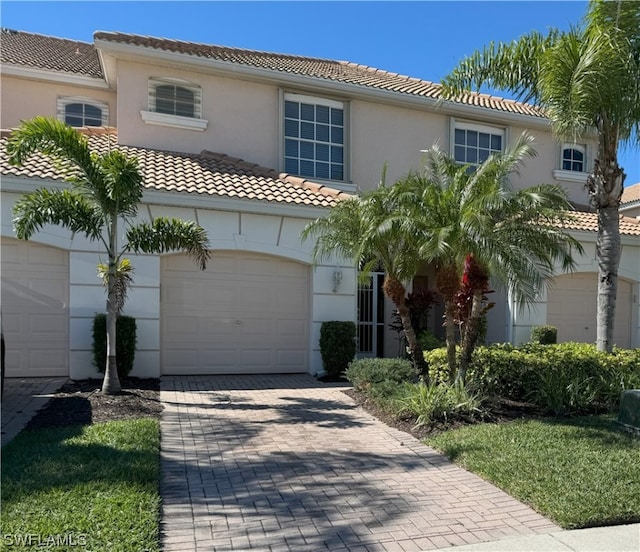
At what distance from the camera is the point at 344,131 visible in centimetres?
1462

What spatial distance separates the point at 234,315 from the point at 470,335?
540 centimetres

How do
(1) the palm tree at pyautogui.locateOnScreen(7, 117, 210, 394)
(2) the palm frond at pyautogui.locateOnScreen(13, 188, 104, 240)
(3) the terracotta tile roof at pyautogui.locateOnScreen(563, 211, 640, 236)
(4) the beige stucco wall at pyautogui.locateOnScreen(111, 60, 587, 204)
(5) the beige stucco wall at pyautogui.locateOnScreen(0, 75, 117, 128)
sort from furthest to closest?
1. (5) the beige stucco wall at pyautogui.locateOnScreen(0, 75, 117, 128)
2. (3) the terracotta tile roof at pyautogui.locateOnScreen(563, 211, 640, 236)
3. (4) the beige stucco wall at pyautogui.locateOnScreen(111, 60, 587, 204)
4. (2) the palm frond at pyautogui.locateOnScreen(13, 188, 104, 240)
5. (1) the palm tree at pyautogui.locateOnScreen(7, 117, 210, 394)

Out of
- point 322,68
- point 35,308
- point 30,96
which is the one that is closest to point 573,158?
point 322,68

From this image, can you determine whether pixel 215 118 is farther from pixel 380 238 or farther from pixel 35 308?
pixel 380 238

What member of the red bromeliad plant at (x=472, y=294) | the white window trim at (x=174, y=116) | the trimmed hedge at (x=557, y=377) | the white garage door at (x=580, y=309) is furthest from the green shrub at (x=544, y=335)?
the white window trim at (x=174, y=116)

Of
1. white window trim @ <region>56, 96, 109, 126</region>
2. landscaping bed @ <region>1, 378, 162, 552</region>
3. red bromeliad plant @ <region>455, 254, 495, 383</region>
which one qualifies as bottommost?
landscaping bed @ <region>1, 378, 162, 552</region>

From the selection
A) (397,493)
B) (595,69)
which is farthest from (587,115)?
(397,493)

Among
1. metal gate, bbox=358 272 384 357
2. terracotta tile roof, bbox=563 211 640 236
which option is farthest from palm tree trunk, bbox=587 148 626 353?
metal gate, bbox=358 272 384 357

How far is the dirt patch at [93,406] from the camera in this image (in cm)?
697

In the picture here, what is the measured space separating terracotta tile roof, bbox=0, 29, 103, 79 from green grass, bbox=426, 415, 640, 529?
15.6 meters

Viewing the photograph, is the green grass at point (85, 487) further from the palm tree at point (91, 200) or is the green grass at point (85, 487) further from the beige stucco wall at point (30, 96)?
the beige stucco wall at point (30, 96)

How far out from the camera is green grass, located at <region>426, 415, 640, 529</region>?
14.5ft

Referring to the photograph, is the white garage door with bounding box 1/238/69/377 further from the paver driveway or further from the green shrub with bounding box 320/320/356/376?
the green shrub with bounding box 320/320/356/376

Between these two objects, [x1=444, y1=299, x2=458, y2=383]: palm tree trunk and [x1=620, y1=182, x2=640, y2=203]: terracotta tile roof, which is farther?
[x1=620, y1=182, x2=640, y2=203]: terracotta tile roof
